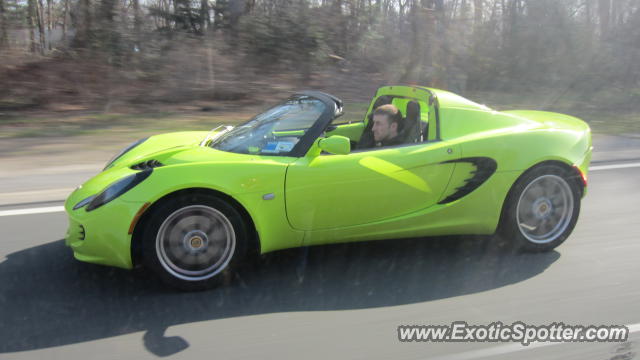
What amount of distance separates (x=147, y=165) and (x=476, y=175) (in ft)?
7.52

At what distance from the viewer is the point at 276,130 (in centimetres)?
453

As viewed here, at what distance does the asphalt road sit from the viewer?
10.7 ft

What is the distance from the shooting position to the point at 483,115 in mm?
4715

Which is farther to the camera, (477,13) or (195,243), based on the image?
(477,13)

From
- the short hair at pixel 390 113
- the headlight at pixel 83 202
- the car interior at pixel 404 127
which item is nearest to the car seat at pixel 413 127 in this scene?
the car interior at pixel 404 127

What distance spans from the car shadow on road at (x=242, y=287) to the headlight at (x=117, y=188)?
0.57m

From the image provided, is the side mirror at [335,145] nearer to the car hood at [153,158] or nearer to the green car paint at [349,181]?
the green car paint at [349,181]

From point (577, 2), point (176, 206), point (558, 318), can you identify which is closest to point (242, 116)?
point (176, 206)

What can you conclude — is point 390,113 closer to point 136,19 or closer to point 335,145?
point 335,145

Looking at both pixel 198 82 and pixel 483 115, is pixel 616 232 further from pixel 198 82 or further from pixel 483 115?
pixel 198 82

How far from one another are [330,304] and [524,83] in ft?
46.7

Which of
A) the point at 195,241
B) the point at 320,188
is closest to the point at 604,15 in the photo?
the point at 320,188

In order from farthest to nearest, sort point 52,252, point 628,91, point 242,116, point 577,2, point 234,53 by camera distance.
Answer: point 577,2 → point 628,91 → point 234,53 → point 242,116 → point 52,252

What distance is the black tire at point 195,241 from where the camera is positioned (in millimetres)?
3809
